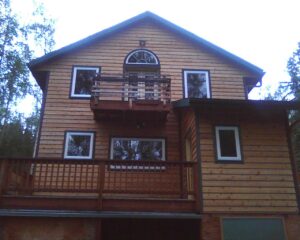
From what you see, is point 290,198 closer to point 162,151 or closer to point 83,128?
point 162,151

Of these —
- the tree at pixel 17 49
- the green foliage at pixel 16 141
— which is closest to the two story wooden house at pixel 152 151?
the tree at pixel 17 49

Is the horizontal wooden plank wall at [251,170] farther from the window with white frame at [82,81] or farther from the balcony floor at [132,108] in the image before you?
the window with white frame at [82,81]

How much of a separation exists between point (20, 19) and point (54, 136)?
14639mm

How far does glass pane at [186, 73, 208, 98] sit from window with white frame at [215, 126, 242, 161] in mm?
3269

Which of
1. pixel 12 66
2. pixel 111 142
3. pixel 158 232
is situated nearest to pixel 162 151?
pixel 111 142

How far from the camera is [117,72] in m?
12.7

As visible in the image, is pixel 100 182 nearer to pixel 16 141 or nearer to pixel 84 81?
pixel 84 81

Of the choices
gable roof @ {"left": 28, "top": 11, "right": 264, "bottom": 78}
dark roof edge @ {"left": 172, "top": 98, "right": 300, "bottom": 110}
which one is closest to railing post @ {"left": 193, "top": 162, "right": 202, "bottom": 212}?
dark roof edge @ {"left": 172, "top": 98, "right": 300, "bottom": 110}

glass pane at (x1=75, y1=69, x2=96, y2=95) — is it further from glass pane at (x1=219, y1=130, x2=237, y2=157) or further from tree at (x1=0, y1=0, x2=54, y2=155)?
tree at (x1=0, y1=0, x2=54, y2=155)

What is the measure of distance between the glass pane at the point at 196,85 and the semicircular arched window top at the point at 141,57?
1553 mm

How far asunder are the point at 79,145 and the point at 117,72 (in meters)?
3.33

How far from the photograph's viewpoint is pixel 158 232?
31.8ft

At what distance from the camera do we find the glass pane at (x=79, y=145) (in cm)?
1123

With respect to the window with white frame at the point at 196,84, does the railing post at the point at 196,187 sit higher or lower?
lower
